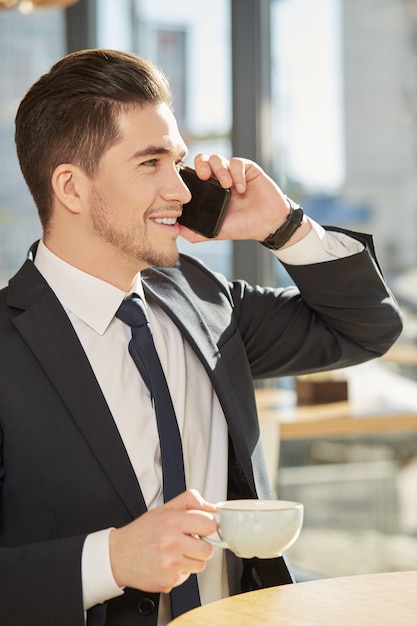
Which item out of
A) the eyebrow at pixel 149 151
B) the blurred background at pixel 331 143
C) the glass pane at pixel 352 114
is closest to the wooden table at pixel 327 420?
the blurred background at pixel 331 143

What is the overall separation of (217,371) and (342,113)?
2220mm

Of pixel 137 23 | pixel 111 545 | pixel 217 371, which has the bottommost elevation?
pixel 111 545

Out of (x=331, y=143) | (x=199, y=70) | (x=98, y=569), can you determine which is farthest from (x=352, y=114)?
(x=98, y=569)

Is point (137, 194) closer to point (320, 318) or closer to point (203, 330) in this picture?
point (203, 330)

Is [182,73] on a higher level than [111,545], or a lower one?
higher

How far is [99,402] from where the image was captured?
179 centimetres

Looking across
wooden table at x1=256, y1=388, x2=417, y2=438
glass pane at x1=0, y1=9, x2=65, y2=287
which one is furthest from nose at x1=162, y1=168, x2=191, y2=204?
glass pane at x1=0, y1=9, x2=65, y2=287

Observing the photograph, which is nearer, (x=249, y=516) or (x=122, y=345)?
(x=249, y=516)

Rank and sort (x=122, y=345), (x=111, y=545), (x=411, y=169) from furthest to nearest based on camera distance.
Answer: (x=411, y=169) < (x=122, y=345) < (x=111, y=545)

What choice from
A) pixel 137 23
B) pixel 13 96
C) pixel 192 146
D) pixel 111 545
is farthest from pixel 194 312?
pixel 13 96

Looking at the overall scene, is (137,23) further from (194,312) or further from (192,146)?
(194,312)

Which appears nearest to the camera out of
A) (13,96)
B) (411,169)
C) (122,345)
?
(122,345)

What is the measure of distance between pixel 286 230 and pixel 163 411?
0.53m

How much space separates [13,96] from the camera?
5598mm
